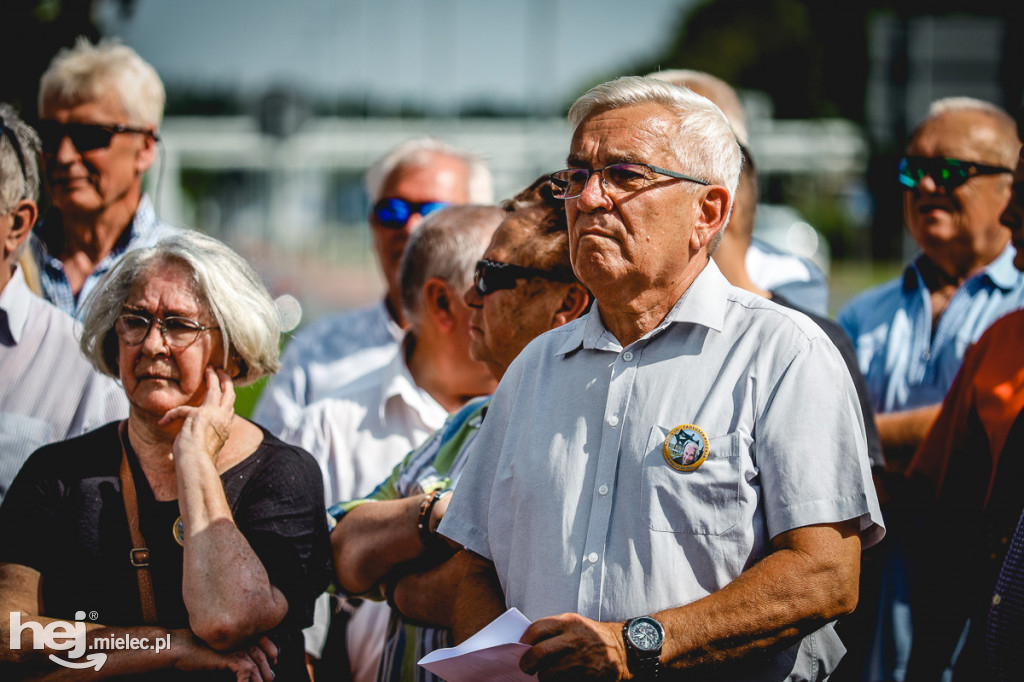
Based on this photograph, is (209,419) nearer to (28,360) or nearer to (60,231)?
(28,360)

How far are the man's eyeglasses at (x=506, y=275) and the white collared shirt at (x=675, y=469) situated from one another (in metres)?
0.54

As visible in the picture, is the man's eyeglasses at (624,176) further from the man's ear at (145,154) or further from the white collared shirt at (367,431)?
the man's ear at (145,154)

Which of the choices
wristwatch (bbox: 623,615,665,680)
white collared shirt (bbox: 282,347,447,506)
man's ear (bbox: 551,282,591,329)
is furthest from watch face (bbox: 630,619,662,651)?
white collared shirt (bbox: 282,347,447,506)

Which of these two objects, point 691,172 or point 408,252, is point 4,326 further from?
point 691,172

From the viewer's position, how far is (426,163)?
491 centimetres

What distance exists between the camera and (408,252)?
3689mm

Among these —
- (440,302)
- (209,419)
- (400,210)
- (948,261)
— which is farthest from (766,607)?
(400,210)

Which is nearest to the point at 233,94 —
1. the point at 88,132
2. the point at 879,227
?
the point at 879,227

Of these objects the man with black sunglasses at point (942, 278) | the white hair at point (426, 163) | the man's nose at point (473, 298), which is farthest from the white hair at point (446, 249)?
the man with black sunglasses at point (942, 278)

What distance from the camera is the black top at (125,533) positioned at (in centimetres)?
267

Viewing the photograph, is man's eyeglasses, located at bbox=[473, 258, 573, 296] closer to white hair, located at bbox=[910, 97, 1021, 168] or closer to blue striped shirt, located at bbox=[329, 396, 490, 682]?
blue striped shirt, located at bbox=[329, 396, 490, 682]

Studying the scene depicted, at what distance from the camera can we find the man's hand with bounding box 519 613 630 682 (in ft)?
6.78

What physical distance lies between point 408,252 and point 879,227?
3451 cm

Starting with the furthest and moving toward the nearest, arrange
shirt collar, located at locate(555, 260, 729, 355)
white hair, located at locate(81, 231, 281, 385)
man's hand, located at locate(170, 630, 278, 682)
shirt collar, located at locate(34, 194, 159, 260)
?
shirt collar, located at locate(34, 194, 159, 260) < white hair, located at locate(81, 231, 281, 385) < man's hand, located at locate(170, 630, 278, 682) < shirt collar, located at locate(555, 260, 729, 355)
